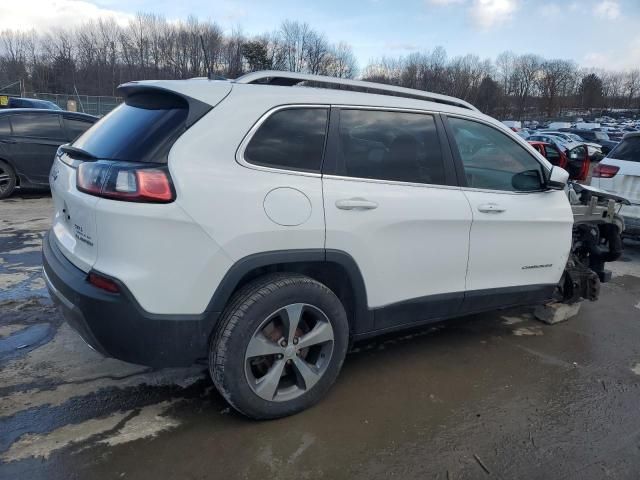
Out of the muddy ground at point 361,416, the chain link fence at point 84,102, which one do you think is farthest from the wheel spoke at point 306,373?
the chain link fence at point 84,102

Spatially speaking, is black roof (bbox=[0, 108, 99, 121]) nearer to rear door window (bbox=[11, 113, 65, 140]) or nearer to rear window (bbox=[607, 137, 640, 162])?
rear door window (bbox=[11, 113, 65, 140])

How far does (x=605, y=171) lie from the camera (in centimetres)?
706

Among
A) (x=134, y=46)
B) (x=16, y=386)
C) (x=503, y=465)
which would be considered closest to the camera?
(x=503, y=465)

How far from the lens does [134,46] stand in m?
76.0

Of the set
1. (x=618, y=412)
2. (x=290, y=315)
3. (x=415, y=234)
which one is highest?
(x=415, y=234)

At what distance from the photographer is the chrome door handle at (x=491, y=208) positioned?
3.34 meters

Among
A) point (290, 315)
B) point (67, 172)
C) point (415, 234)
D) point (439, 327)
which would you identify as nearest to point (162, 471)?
point (290, 315)

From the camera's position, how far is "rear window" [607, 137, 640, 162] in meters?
6.90

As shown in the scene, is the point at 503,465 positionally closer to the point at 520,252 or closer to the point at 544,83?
the point at 520,252

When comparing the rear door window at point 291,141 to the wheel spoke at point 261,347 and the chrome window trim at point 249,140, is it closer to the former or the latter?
the chrome window trim at point 249,140

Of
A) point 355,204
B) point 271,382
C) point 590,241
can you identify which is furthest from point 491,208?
point 590,241

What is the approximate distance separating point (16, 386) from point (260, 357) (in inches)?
62.3

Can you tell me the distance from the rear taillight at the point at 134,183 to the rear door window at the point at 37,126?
25.1 feet

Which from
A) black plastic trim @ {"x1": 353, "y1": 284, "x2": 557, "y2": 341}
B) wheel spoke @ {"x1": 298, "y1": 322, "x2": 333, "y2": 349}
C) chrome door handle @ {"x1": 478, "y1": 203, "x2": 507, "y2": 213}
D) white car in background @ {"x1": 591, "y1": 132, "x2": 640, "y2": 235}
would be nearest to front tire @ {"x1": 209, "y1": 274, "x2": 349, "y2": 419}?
wheel spoke @ {"x1": 298, "y1": 322, "x2": 333, "y2": 349}
